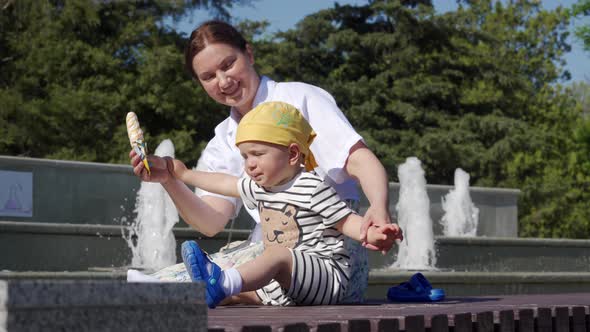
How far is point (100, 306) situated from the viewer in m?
1.80

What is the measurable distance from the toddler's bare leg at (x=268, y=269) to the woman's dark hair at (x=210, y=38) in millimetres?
994

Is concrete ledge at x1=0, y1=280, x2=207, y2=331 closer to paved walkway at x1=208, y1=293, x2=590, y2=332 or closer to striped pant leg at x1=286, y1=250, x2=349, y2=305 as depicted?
paved walkway at x1=208, y1=293, x2=590, y2=332

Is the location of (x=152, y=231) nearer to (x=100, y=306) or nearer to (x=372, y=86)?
(x=100, y=306)

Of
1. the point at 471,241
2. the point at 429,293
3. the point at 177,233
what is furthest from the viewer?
the point at 471,241

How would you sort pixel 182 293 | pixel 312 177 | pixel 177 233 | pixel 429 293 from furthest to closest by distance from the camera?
pixel 177 233
pixel 429 293
pixel 312 177
pixel 182 293

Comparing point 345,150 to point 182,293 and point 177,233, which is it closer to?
point 182,293

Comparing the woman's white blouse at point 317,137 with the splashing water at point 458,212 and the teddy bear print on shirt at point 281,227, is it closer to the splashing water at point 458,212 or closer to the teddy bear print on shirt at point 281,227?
the teddy bear print on shirt at point 281,227

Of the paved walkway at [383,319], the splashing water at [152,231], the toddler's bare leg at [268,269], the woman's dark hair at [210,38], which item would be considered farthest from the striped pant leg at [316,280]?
the splashing water at [152,231]

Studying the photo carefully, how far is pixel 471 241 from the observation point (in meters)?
12.2

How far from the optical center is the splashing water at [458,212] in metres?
17.4

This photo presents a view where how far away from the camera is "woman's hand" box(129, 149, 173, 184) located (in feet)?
12.3

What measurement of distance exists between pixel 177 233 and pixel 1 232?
1.86m

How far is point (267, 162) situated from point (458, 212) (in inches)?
563

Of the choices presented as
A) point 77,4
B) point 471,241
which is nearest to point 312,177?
point 471,241
